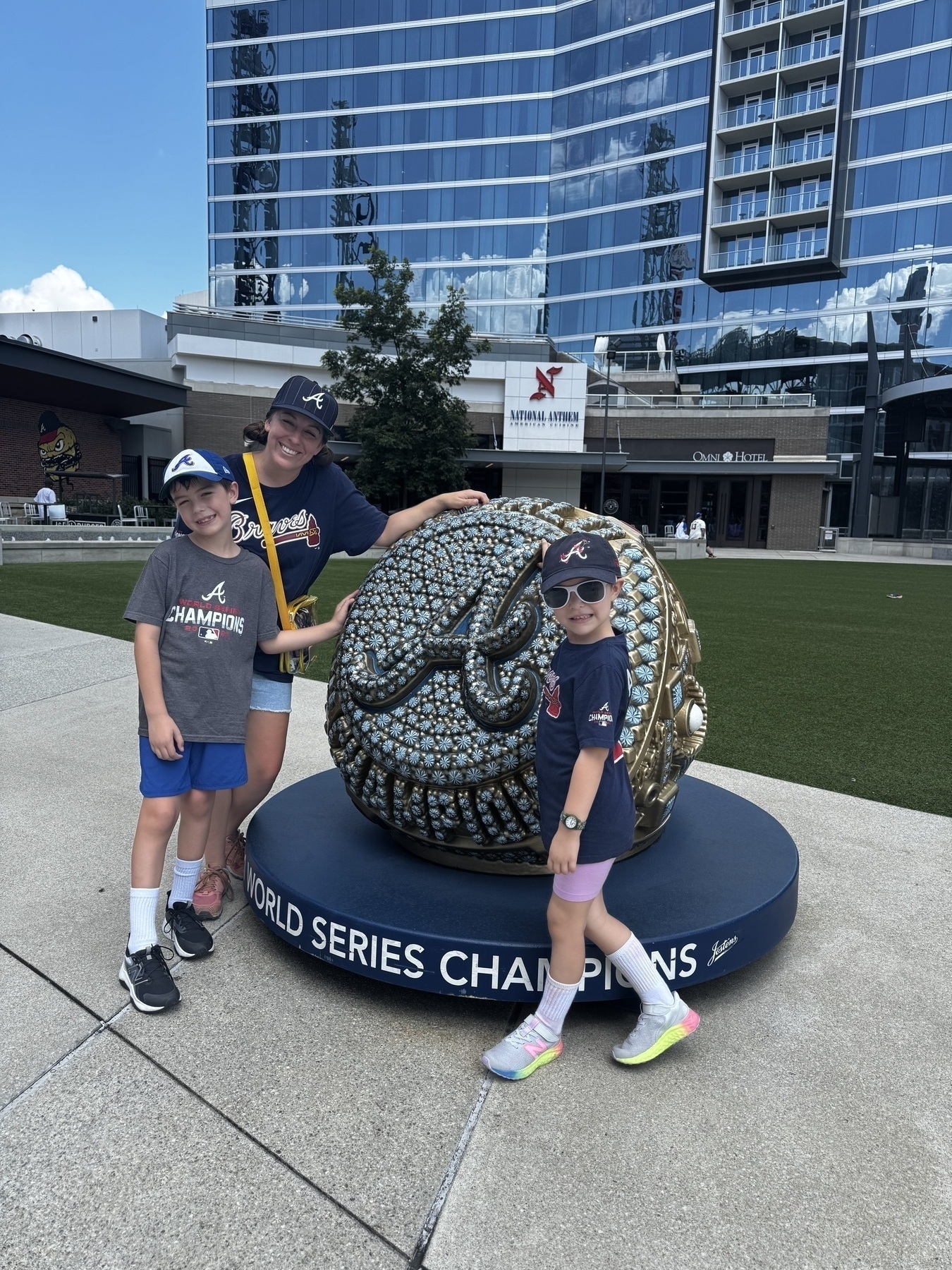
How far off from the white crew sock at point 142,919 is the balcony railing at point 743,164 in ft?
152

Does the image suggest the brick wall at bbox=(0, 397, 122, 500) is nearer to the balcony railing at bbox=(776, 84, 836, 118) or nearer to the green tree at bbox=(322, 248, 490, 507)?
the green tree at bbox=(322, 248, 490, 507)

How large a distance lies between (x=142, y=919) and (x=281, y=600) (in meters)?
1.18

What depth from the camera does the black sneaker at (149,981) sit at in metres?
2.55

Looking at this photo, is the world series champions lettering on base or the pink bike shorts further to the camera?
the world series champions lettering on base

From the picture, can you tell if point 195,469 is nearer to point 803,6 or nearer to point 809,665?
point 809,665

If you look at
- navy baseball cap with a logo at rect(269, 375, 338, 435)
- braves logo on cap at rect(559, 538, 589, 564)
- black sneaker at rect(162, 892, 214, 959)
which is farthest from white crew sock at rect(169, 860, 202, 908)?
braves logo on cap at rect(559, 538, 589, 564)

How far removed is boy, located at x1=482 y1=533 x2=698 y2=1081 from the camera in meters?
2.18

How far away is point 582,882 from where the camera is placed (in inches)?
89.7

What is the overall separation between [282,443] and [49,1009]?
197 cm

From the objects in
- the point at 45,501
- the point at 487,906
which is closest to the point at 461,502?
the point at 487,906

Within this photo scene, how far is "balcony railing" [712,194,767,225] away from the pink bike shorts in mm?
45586

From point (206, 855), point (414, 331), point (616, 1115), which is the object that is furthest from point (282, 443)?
point (414, 331)

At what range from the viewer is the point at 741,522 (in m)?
36.0

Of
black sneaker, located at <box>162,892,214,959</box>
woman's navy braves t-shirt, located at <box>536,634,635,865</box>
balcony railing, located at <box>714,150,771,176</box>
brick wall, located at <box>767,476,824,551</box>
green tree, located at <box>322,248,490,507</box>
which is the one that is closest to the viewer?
woman's navy braves t-shirt, located at <box>536,634,635,865</box>
